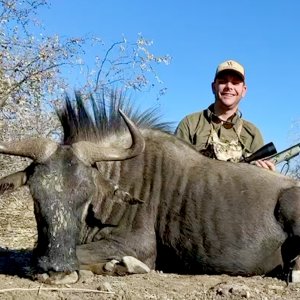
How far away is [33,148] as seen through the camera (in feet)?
16.3

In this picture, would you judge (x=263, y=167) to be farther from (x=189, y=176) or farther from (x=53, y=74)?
(x=53, y=74)

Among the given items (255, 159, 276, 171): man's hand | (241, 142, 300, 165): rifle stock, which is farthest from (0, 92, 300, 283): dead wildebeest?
(241, 142, 300, 165): rifle stock

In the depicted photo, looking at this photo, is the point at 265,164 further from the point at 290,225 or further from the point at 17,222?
the point at 17,222

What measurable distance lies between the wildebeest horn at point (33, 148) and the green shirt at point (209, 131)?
2354 millimetres

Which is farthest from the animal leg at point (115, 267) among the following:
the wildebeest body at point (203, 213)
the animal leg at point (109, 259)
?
the wildebeest body at point (203, 213)

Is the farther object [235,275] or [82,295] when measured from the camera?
[235,275]

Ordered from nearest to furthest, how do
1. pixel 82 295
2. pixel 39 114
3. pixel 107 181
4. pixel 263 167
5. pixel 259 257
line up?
1. pixel 82 295
2. pixel 107 181
3. pixel 259 257
4. pixel 263 167
5. pixel 39 114

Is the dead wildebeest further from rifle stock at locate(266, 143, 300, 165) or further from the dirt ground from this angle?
rifle stock at locate(266, 143, 300, 165)

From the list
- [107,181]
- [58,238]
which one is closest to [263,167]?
[107,181]

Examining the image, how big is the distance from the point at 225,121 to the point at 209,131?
0.88 feet

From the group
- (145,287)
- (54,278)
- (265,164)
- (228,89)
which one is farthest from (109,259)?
(228,89)

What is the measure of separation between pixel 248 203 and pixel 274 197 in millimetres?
234

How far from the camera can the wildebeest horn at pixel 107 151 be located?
503 centimetres

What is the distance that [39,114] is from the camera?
11.7 metres
